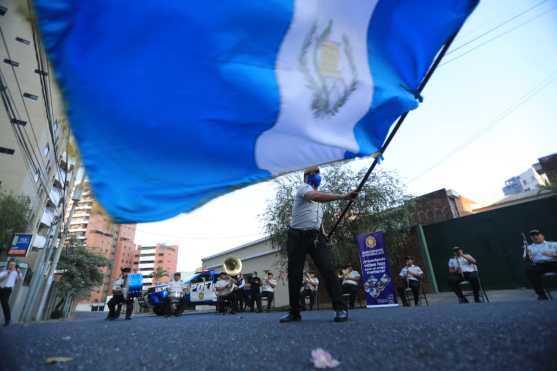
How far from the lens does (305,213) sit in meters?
3.32

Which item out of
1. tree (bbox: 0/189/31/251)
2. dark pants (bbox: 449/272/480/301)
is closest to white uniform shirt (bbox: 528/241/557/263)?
dark pants (bbox: 449/272/480/301)

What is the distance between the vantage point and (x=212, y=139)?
2.18 m

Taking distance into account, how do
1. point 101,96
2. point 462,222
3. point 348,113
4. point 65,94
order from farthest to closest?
point 462,222
point 348,113
point 101,96
point 65,94

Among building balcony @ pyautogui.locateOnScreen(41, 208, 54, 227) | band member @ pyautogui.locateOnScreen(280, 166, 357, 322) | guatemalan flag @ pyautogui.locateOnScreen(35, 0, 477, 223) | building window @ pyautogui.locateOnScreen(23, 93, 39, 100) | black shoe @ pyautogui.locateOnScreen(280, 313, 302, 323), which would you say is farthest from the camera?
building balcony @ pyautogui.locateOnScreen(41, 208, 54, 227)

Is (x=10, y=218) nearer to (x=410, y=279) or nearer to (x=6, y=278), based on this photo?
(x=6, y=278)

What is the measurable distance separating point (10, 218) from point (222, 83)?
18911 mm

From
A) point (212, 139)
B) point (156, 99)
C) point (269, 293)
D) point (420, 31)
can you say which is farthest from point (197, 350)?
point (269, 293)

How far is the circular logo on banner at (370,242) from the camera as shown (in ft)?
30.9

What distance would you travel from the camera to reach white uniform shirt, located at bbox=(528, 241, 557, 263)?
6.12 metres

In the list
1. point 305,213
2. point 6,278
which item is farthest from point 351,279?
point 6,278

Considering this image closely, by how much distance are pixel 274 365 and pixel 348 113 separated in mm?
1850

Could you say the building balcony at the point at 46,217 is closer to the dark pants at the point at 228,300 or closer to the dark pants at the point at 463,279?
the dark pants at the point at 228,300

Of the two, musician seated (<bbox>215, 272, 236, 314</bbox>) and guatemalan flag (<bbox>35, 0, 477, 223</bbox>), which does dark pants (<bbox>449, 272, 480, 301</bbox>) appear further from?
musician seated (<bbox>215, 272, 236, 314</bbox>)

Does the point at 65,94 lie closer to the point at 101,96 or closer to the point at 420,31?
the point at 101,96
